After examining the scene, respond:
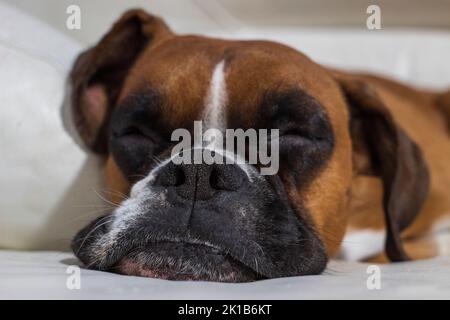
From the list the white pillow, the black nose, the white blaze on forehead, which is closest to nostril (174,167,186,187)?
the black nose

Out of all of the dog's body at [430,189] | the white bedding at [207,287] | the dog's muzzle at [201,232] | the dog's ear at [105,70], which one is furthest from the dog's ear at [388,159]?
the dog's ear at [105,70]

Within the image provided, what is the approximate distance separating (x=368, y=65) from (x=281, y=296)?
10.4 ft

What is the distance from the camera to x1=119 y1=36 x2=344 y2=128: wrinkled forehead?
1905 millimetres

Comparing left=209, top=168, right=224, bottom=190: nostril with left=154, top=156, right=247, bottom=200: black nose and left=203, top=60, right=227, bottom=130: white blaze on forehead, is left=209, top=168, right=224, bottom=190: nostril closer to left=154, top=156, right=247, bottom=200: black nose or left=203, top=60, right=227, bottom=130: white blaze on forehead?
left=154, top=156, right=247, bottom=200: black nose

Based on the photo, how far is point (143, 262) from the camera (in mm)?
1589

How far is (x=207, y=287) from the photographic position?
4.66 feet

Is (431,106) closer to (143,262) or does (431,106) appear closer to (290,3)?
(290,3)

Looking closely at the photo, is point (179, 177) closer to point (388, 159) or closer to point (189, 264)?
point (189, 264)

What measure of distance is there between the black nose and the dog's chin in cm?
13

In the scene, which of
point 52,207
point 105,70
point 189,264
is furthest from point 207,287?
point 105,70

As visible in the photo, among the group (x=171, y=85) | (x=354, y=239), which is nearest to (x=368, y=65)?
(x=354, y=239)

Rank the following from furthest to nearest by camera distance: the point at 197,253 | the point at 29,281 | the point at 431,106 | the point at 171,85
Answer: the point at 431,106 < the point at 171,85 < the point at 197,253 < the point at 29,281

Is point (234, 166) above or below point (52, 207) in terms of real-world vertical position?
above

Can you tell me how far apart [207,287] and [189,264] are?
0.47ft
